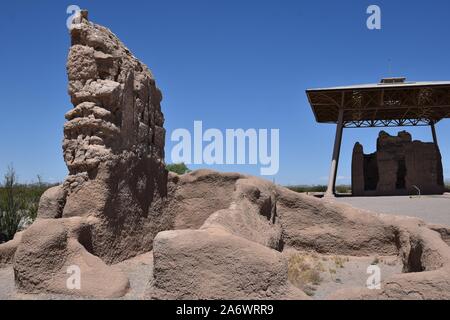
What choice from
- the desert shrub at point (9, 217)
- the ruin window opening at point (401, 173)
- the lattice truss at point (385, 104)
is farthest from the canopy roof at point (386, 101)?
the desert shrub at point (9, 217)

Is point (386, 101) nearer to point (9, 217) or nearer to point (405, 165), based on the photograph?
point (405, 165)

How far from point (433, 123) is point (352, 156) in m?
7.45

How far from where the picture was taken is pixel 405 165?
85.2ft

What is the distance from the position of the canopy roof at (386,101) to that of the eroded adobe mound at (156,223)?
54.5 ft

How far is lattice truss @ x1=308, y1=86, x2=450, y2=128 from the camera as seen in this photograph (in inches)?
965

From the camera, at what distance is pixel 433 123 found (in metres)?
29.4

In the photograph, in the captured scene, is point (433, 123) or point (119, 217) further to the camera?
point (433, 123)

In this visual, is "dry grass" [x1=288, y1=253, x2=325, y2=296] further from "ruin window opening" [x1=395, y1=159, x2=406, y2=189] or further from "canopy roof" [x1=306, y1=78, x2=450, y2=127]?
"ruin window opening" [x1=395, y1=159, x2=406, y2=189]

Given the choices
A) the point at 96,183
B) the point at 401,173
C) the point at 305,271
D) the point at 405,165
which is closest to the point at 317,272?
the point at 305,271

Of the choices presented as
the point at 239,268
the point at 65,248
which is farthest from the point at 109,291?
the point at 239,268

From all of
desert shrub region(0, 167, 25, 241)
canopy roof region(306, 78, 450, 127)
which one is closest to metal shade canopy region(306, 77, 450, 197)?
canopy roof region(306, 78, 450, 127)

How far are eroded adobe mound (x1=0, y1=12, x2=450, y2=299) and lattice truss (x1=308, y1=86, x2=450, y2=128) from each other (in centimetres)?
1696
